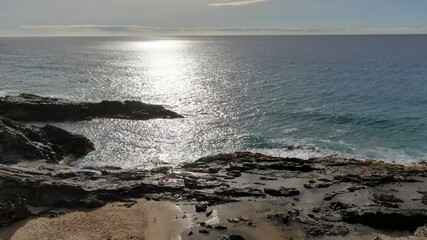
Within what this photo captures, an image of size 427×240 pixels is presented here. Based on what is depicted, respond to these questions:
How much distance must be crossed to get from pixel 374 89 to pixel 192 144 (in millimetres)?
50742

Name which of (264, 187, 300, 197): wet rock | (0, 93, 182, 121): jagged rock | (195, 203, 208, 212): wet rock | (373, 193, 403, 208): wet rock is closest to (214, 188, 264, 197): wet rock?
(264, 187, 300, 197): wet rock

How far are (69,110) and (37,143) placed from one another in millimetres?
19853

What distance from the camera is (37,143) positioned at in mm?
42688

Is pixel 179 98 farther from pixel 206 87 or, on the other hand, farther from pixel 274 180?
pixel 274 180

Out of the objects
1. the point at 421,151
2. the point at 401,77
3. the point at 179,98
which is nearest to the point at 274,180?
the point at 421,151

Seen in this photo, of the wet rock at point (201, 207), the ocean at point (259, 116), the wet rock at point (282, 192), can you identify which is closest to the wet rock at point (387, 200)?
the wet rock at point (282, 192)

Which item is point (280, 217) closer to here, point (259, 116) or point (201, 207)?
point (201, 207)

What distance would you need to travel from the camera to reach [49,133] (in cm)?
4691

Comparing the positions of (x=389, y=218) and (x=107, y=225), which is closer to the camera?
(x=107, y=225)

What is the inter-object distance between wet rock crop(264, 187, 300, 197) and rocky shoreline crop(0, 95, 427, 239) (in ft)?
0.28

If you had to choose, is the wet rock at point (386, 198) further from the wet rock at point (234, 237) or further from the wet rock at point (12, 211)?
the wet rock at point (12, 211)

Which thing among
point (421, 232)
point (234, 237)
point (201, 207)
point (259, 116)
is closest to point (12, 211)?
point (201, 207)

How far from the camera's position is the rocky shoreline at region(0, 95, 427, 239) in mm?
27709

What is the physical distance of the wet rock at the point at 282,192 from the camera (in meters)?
32.2
